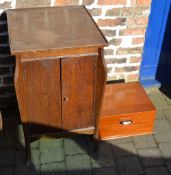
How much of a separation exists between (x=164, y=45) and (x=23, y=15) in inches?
64.8

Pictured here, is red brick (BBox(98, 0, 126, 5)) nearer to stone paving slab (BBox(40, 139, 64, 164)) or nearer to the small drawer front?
the small drawer front

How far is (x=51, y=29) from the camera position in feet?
8.00

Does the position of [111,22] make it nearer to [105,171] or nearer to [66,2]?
[66,2]

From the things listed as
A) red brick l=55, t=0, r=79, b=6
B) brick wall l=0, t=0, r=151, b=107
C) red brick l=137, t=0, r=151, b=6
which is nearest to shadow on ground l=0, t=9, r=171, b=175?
brick wall l=0, t=0, r=151, b=107

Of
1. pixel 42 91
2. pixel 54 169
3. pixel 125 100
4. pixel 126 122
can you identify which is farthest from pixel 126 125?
pixel 42 91

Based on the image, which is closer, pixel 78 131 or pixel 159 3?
pixel 78 131

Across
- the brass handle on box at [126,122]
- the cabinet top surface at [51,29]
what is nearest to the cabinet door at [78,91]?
the cabinet top surface at [51,29]

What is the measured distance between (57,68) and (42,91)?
0.75ft

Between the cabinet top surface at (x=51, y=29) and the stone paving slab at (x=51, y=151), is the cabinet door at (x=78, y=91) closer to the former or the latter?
the cabinet top surface at (x=51, y=29)

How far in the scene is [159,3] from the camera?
10.7 feet

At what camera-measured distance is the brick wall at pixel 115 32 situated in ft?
9.43

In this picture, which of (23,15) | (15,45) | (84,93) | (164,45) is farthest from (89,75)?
(164,45)

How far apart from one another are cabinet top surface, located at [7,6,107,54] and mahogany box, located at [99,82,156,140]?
2.75 feet

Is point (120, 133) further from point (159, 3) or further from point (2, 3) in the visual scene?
point (2, 3)
